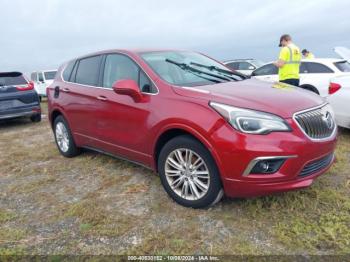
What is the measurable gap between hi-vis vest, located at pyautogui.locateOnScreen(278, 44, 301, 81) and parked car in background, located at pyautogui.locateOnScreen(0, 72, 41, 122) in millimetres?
6238

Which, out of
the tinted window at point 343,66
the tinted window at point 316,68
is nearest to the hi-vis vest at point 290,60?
the tinted window at point 316,68

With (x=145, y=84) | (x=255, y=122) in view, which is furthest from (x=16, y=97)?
(x=255, y=122)

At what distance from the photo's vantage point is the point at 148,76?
11.3 ft

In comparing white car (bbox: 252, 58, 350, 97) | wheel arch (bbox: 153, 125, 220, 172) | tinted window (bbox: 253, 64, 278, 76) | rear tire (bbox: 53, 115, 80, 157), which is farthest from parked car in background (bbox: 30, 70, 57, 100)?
wheel arch (bbox: 153, 125, 220, 172)

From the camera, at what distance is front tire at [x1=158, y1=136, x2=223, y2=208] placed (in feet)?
9.56

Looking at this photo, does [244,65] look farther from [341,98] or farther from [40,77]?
[40,77]

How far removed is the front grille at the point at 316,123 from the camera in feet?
9.07

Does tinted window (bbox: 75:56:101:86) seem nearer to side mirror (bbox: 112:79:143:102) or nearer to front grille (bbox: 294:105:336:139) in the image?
side mirror (bbox: 112:79:143:102)

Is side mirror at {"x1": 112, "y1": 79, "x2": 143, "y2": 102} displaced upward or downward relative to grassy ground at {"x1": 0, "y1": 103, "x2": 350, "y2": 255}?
upward

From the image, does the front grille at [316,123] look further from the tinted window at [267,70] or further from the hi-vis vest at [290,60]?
the tinted window at [267,70]

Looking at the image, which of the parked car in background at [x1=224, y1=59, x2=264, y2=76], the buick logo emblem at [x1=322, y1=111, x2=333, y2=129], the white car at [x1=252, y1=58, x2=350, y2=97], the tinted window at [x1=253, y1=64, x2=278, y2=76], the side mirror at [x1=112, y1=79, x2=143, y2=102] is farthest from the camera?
the parked car in background at [x1=224, y1=59, x2=264, y2=76]

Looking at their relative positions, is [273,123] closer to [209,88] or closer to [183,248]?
[209,88]

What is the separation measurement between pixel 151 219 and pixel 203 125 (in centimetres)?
103

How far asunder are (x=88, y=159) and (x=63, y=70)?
4.88ft
